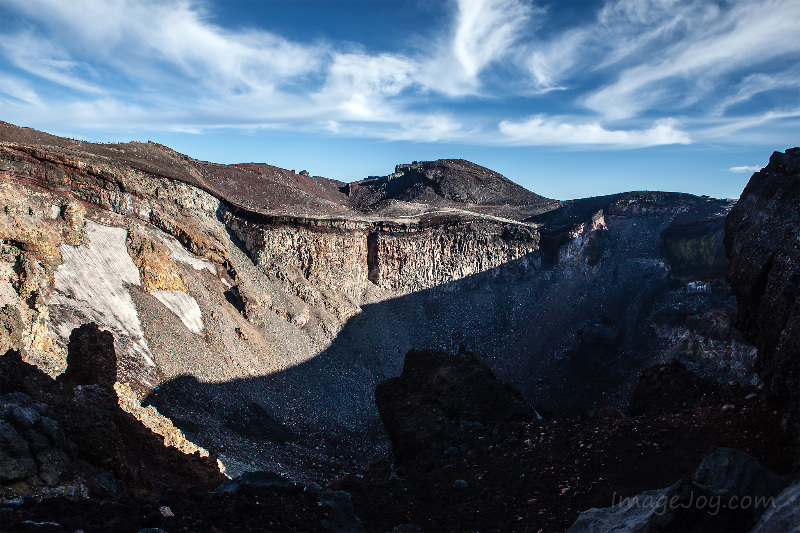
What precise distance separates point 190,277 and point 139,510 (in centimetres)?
2098

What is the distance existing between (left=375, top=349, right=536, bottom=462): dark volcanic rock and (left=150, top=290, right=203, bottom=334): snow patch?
450 inches

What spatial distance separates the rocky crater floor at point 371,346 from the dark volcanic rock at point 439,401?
0.10 m

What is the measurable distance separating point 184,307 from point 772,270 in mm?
23469

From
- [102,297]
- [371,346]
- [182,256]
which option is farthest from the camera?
[371,346]

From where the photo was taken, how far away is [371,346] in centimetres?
3266

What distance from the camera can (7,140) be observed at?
24578 millimetres

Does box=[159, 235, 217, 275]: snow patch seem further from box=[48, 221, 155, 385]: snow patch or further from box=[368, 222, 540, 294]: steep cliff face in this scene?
box=[368, 222, 540, 294]: steep cliff face

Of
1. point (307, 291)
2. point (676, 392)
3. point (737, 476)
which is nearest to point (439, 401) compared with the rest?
point (676, 392)

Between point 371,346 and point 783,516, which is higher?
point 783,516

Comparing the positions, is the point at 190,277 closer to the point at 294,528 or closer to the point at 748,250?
the point at 294,528

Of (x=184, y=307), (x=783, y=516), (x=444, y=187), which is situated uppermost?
(x=444, y=187)

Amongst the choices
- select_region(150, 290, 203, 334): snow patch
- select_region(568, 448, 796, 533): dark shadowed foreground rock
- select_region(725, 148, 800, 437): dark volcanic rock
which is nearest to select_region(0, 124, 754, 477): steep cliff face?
select_region(150, 290, 203, 334): snow patch

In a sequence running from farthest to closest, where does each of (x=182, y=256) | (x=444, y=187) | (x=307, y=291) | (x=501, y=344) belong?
(x=444, y=187)
(x=501, y=344)
(x=307, y=291)
(x=182, y=256)

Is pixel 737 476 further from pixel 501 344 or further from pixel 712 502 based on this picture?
pixel 501 344
